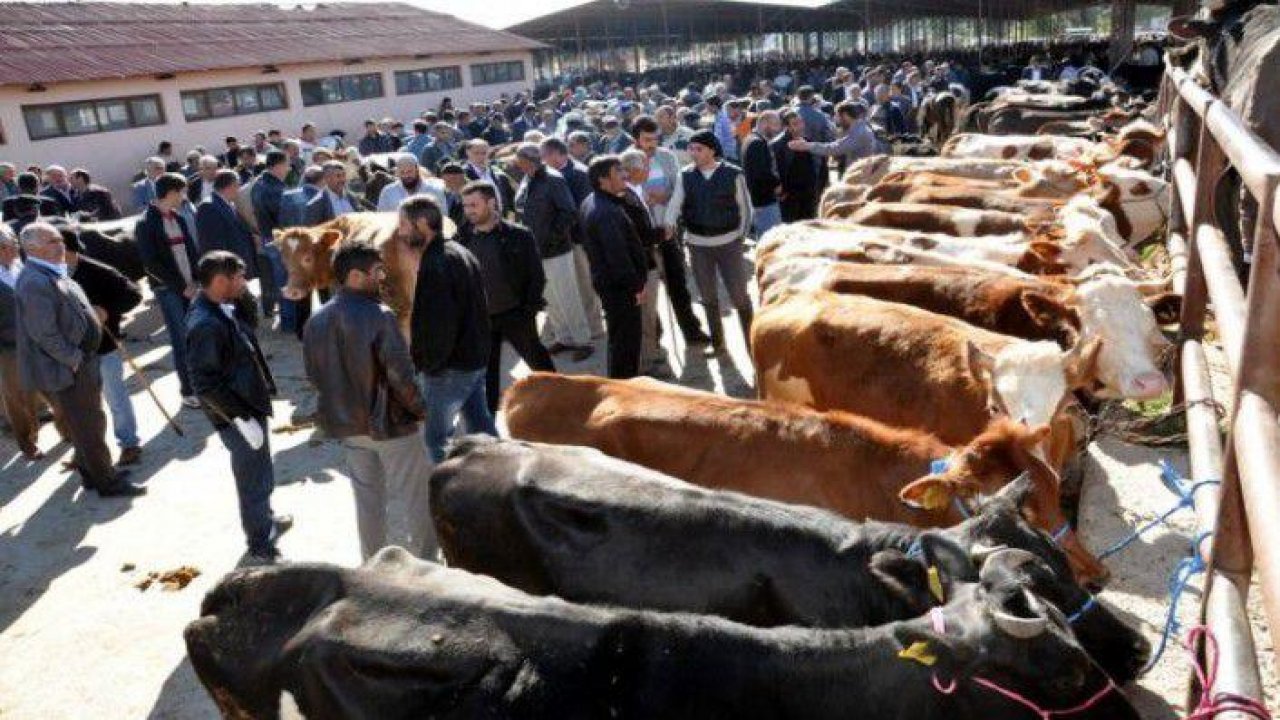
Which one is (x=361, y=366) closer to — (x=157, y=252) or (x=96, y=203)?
(x=157, y=252)

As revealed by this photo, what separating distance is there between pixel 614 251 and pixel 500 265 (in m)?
0.99

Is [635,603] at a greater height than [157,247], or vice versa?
[157,247]

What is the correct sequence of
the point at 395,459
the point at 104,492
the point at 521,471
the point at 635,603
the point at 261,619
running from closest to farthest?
the point at 261,619 < the point at 635,603 < the point at 521,471 < the point at 395,459 < the point at 104,492

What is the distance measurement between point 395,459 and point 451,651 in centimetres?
242

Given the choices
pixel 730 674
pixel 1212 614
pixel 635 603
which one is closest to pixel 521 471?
pixel 635 603

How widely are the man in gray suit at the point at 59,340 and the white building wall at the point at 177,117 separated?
16.2 meters

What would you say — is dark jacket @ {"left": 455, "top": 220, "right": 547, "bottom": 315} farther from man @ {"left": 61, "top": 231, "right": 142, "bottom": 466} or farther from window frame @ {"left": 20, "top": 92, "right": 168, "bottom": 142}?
window frame @ {"left": 20, "top": 92, "right": 168, "bottom": 142}

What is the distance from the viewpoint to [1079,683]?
8.01 ft

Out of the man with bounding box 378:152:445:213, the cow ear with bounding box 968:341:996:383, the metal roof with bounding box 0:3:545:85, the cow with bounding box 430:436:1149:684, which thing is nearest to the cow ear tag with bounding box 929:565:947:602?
the cow with bounding box 430:436:1149:684

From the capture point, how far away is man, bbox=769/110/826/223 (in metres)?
11.1

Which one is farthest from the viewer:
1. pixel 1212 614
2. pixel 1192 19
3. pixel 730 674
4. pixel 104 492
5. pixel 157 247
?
pixel 157 247

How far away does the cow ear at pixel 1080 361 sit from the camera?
4.63m

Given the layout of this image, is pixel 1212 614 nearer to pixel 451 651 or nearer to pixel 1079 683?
pixel 1079 683

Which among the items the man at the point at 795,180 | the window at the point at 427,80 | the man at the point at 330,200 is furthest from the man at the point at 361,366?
the window at the point at 427,80
